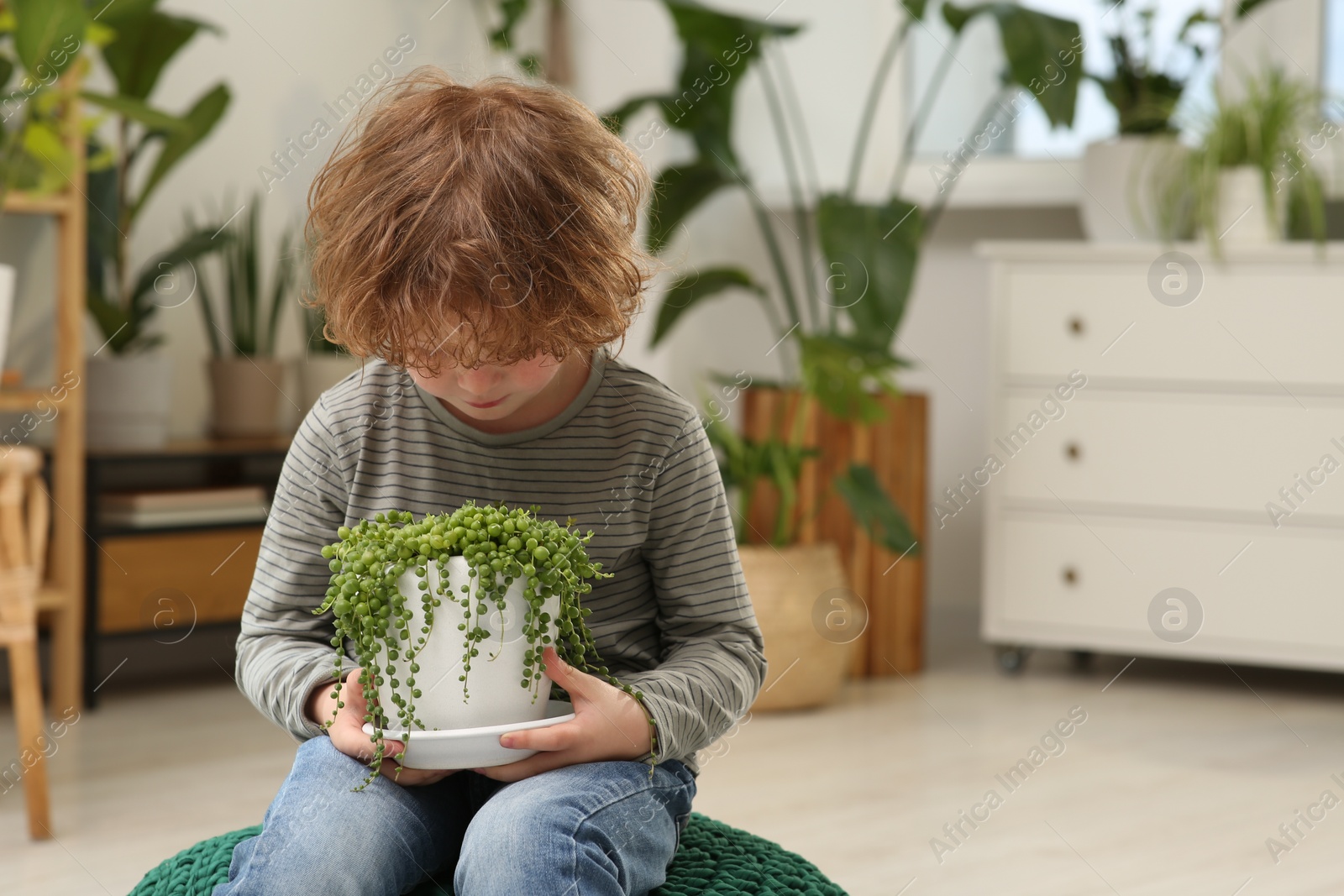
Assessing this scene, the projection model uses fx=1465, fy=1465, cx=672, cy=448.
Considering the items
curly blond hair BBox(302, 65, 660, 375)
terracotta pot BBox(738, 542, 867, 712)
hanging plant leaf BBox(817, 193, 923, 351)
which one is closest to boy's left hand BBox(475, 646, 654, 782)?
curly blond hair BBox(302, 65, 660, 375)

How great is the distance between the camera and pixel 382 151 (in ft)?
3.18

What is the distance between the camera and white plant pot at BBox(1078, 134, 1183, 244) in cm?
299

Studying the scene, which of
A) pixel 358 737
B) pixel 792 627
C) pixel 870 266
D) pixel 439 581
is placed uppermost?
pixel 870 266

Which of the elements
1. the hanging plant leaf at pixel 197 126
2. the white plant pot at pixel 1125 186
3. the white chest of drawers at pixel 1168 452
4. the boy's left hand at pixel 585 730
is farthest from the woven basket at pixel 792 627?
the boy's left hand at pixel 585 730

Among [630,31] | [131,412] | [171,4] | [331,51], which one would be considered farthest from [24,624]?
[630,31]

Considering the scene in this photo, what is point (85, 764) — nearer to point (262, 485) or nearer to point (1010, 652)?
point (262, 485)

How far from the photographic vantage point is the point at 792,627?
2.71m

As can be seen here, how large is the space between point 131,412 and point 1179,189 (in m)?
2.11

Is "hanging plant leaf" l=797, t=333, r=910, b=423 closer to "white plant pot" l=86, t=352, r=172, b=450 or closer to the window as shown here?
the window

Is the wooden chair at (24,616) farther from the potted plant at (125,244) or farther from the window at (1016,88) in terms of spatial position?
the window at (1016,88)

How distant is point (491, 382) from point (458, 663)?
19 centimetres

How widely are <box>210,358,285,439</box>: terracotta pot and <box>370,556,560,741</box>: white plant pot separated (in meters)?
2.19

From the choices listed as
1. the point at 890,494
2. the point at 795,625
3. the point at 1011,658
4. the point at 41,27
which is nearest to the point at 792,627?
the point at 795,625

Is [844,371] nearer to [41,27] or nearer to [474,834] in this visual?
[41,27]
